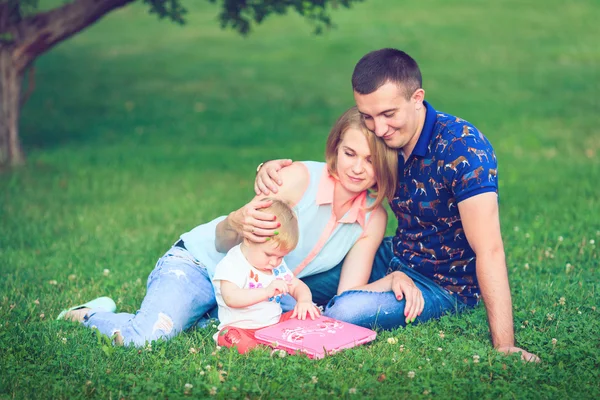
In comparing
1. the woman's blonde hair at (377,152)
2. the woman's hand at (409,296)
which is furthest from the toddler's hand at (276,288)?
the woman's blonde hair at (377,152)

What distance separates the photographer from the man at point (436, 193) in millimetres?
4891

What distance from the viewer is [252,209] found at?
512cm

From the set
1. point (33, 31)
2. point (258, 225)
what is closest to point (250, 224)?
point (258, 225)

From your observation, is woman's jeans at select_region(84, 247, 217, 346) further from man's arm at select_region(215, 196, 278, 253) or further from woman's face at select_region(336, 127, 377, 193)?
woman's face at select_region(336, 127, 377, 193)

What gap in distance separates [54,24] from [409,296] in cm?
696

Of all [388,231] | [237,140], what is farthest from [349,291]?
[237,140]

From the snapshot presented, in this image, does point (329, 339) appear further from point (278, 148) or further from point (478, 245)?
point (278, 148)

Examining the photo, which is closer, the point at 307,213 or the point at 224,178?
the point at 307,213

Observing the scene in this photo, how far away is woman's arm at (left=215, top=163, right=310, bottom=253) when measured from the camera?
5145 millimetres

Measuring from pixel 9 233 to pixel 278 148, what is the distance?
5.54 meters

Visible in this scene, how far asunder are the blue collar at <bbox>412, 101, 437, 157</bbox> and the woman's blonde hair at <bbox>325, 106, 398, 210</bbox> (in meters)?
0.18

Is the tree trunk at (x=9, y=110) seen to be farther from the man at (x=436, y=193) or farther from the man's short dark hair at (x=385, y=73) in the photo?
the man's short dark hair at (x=385, y=73)

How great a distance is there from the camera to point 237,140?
1346cm

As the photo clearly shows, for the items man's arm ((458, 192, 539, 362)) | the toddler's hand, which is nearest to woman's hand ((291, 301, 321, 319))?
the toddler's hand
